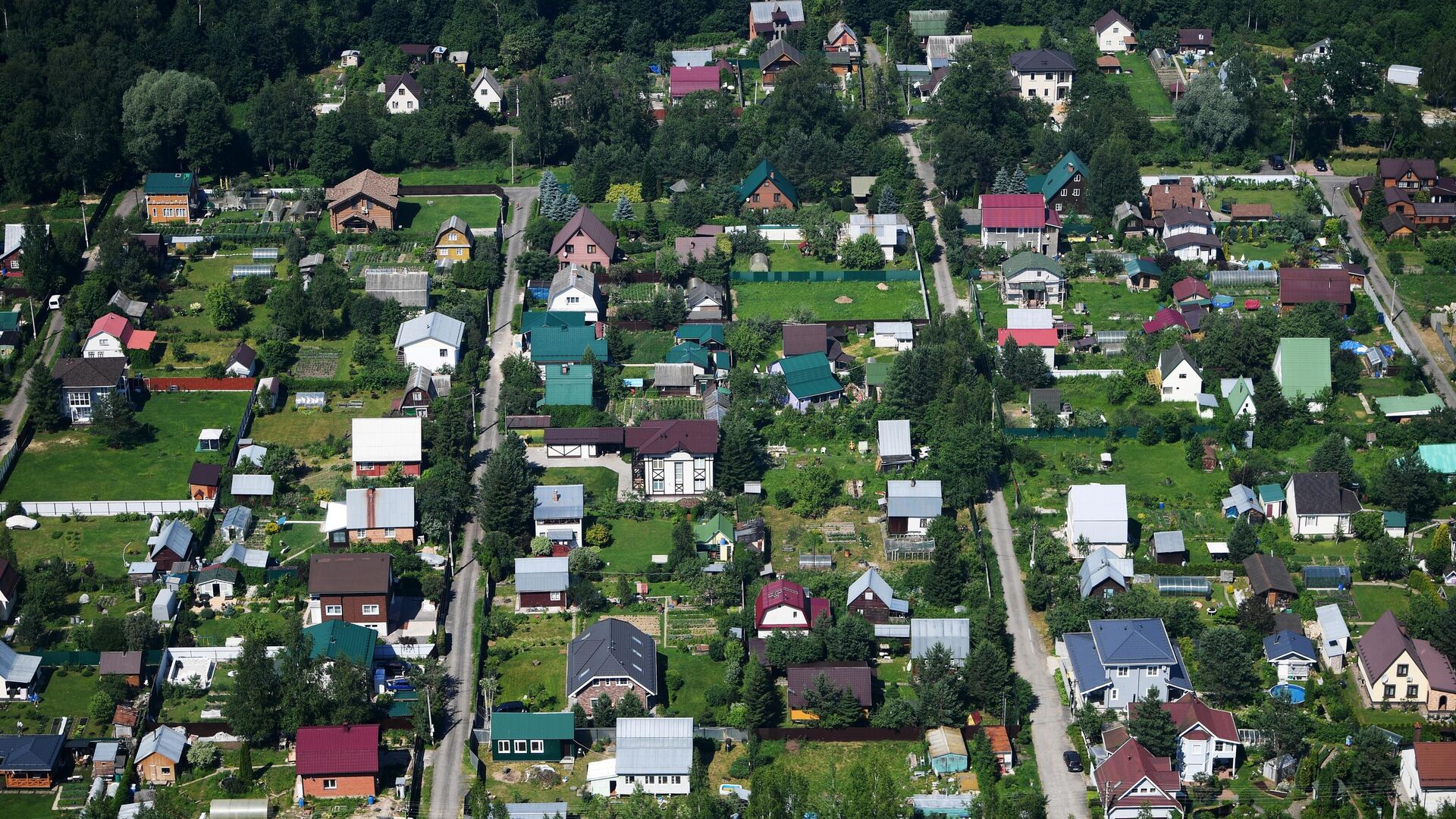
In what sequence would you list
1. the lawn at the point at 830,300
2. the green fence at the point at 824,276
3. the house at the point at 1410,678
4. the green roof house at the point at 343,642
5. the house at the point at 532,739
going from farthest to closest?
1. the green fence at the point at 824,276
2. the lawn at the point at 830,300
3. the green roof house at the point at 343,642
4. the house at the point at 1410,678
5. the house at the point at 532,739

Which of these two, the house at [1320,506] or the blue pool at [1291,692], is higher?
the house at [1320,506]

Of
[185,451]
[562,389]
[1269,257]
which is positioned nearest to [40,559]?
[185,451]

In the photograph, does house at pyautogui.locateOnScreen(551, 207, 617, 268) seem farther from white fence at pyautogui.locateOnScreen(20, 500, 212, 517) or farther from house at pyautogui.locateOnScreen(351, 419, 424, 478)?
white fence at pyautogui.locateOnScreen(20, 500, 212, 517)

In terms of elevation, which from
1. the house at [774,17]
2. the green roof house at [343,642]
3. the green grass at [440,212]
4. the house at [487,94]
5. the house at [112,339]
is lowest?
the green roof house at [343,642]

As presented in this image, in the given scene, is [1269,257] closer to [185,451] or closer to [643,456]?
[643,456]

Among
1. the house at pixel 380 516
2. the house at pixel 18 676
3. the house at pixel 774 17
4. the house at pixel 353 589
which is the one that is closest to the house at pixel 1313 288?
the house at pixel 774 17

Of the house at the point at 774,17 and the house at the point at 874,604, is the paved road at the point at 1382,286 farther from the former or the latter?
the house at the point at 774,17

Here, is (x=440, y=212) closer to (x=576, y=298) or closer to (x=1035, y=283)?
(x=576, y=298)
